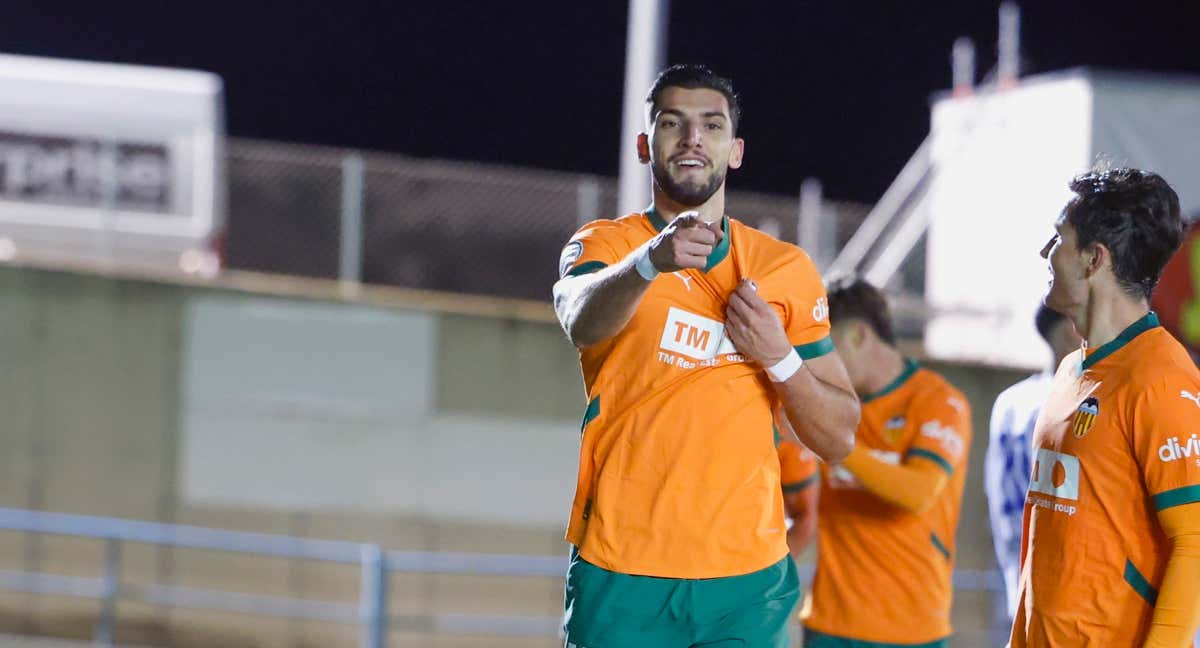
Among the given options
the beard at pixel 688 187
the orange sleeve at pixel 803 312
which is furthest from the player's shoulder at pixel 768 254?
the beard at pixel 688 187

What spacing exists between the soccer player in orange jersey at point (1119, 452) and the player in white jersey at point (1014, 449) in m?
1.54

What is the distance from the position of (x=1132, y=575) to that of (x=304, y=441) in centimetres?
928

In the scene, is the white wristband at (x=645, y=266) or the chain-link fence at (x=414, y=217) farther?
the chain-link fence at (x=414, y=217)

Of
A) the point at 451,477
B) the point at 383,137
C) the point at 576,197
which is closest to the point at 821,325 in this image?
the point at 451,477

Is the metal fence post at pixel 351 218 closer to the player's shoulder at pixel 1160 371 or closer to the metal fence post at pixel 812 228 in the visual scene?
the metal fence post at pixel 812 228

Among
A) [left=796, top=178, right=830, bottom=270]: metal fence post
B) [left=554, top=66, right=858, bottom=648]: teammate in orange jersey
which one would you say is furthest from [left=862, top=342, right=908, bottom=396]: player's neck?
[left=796, top=178, right=830, bottom=270]: metal fence post

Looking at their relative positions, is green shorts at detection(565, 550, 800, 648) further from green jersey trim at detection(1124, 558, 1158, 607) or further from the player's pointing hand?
→ green jersey trim at detection(1124, 558, 1158, 607)

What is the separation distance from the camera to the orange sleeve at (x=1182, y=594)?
3.06 meters

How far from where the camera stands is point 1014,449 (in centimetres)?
496

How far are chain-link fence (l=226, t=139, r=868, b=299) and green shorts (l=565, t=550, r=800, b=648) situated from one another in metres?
9.48

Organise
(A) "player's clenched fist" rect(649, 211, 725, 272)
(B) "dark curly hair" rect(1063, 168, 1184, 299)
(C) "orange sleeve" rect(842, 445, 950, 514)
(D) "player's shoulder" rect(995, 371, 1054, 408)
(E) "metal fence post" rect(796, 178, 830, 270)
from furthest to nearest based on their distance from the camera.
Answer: (E) "metal fence post" rect(796, 178, 830, 270) → (D) "player's shoulder" rect(995, 371, 1054, 408) → (C) "orange sleeve" rect(842, 445, 950, 514) → (B) "dark curly hair" rect(1063, 168, 1184, 299) → (A) "player's clenched fist" rect(649, 211, 725, 272)

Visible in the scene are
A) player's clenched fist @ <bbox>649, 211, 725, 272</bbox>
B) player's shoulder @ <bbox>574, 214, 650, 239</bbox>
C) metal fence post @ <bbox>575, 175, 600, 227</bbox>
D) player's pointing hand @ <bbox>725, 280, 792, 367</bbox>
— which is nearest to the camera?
player's clenched fist @ <bbox>649, 211, 725, 272</bbox>

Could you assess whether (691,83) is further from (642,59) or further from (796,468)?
(642,59)

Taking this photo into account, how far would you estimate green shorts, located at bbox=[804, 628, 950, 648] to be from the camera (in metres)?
4.91
